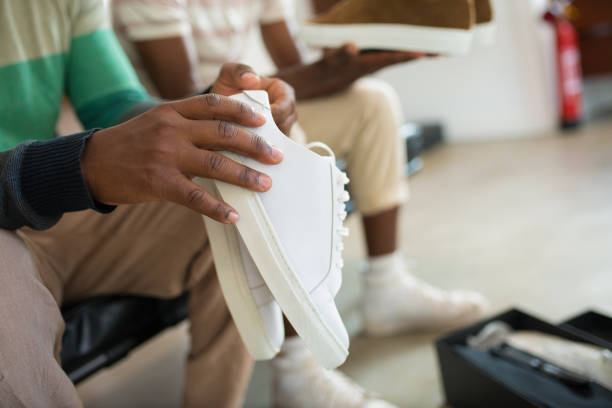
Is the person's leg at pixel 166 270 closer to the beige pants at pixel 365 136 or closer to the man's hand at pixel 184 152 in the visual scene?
the man's hand at pixel 184 152

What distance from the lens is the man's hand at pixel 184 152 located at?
1.49 ft

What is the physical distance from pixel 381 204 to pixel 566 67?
2.09 meters

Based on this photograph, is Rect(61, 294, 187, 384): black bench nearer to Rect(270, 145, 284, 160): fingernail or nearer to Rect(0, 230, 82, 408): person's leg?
Rect(0, 230, 82, 408): person's leg

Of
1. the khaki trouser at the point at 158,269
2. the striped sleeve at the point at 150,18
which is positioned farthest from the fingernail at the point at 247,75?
the striped sleeve at the point at 150,18

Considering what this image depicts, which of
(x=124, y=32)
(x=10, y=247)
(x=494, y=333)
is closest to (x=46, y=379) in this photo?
(x=10, y=247)

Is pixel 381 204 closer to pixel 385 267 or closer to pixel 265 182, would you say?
pixel 385 267

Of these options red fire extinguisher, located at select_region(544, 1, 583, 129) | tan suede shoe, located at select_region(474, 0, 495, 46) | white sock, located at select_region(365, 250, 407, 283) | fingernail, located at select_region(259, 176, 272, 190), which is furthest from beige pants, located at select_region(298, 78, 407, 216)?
red fire extinguisher, located at select_region(544, 1, 583, 129)

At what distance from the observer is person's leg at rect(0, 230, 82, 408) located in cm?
48

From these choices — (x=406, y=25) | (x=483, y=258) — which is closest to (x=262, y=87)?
(x=406, y=25)

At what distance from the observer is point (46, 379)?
0.50 metres

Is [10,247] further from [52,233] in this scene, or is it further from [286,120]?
[286,120]

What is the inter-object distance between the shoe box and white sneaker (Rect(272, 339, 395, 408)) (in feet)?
0.44

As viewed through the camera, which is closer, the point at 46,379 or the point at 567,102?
the point at 46,379

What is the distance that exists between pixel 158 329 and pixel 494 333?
0.57m
